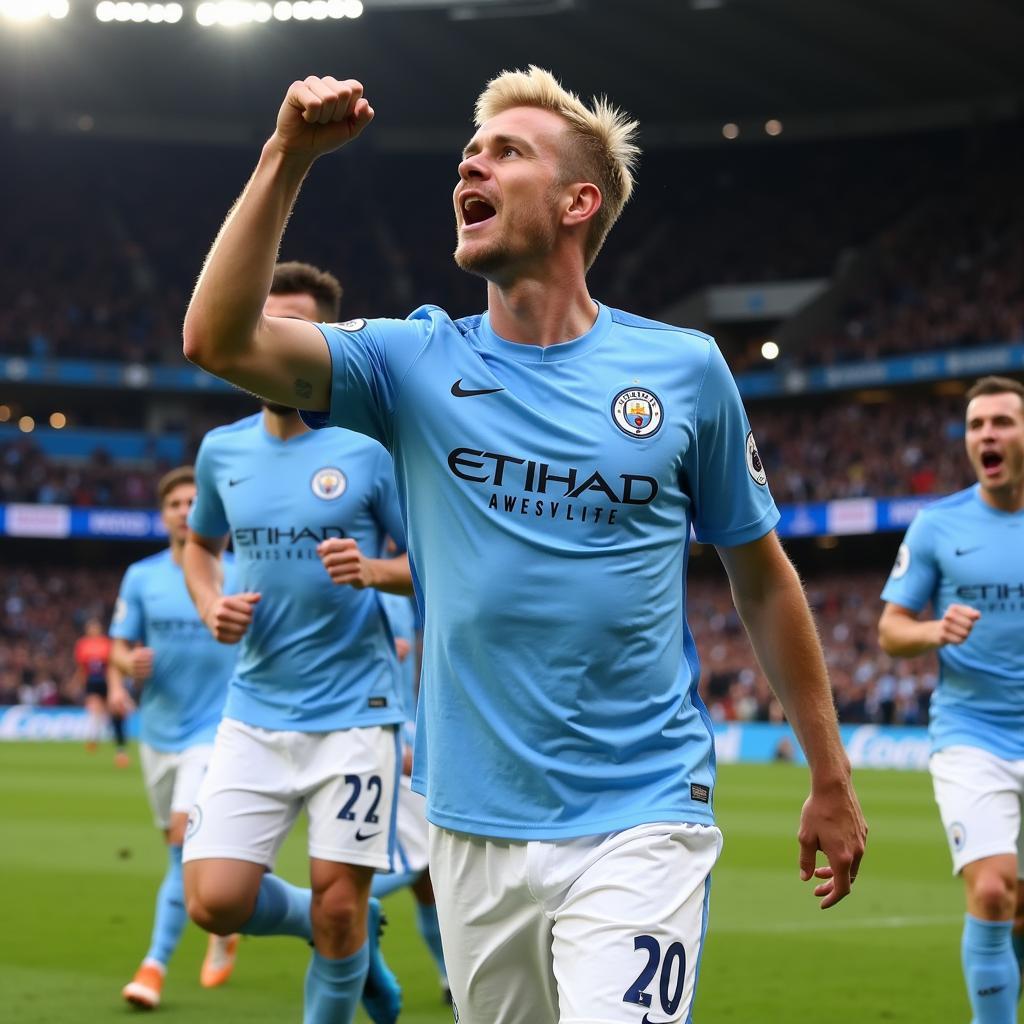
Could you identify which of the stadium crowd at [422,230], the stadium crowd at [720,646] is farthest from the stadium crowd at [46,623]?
the stadium crowd at [422,230]

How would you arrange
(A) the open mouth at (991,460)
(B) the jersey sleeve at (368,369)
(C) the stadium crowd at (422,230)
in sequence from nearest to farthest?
(B) the jersey sleeve at (368,369), (A) the open mouth at (991,460), (C) the stadium crowd at (422,230)

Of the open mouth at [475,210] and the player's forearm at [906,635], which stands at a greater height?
the open mouth at [475,210]

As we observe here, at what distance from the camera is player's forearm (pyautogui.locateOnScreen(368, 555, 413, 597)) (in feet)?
18.4

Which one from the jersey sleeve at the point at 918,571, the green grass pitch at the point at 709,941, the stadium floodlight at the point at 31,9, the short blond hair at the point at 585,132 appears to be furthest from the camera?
the stadium floodlight at the point at 31,9

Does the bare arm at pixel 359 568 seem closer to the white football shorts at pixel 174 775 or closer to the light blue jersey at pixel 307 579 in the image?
the light blue jersey at pixel 307 579

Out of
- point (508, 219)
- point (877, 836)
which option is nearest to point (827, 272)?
point (877, 836)

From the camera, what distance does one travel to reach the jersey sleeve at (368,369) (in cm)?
336

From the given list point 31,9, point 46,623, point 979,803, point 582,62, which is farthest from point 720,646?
point 979,803

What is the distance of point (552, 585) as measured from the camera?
332cm

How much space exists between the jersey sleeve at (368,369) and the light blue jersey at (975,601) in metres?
3.73

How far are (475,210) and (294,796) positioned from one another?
2.89 metres

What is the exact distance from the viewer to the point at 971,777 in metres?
6.42

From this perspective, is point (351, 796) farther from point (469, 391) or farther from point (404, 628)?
point (469, 391)

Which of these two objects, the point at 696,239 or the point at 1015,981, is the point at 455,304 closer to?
the point at 696,239
